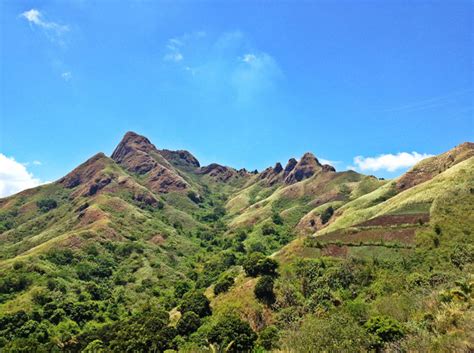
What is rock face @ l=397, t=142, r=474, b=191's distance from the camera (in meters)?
115

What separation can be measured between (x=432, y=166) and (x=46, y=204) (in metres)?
182

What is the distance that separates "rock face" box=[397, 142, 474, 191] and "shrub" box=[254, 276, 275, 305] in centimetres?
8311

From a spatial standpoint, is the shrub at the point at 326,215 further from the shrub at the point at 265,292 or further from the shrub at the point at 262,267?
the shrub at the point at 265,292

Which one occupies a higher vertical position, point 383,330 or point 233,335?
point 383,330

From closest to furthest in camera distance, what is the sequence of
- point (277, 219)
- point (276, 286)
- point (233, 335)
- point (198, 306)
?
point (233, 335) < point (276, 286) < point (198, 306) < point (277, 219)

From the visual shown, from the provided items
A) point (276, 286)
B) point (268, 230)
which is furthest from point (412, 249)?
point (268, 230)

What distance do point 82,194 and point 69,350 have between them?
14920 cm

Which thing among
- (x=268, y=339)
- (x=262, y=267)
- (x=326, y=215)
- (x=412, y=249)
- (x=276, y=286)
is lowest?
(x=268, y=339)

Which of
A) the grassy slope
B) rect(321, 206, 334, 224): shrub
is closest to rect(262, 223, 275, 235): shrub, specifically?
rect(321, 206, 334, 224): shrub

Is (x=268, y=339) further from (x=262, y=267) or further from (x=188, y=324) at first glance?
(x=262, y=267)

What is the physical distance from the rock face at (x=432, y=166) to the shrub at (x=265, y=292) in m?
83.1

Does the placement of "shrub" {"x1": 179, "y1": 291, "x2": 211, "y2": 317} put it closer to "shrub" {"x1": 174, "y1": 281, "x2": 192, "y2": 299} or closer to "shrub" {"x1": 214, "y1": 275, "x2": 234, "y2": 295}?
"shrub" {"x1": 214, "y1": 275, "x2": 234, "y2": 295}

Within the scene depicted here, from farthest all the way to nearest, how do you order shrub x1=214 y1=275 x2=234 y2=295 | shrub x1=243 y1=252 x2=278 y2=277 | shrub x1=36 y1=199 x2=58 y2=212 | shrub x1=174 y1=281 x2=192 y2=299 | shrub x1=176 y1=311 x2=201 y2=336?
1. shrub x1=36 y1=199 x2=58 y2=212
2. shrub x1=174 y1=281 x2=192 y2=299
3. shrub x1=214 y1=275 x2=234 y2=295
4. shrub x1=243 y1=252 x2=278 y2=277
5. shrub x1=176 y1=311 x2=201 y2=336

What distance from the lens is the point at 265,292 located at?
55.3 metres
